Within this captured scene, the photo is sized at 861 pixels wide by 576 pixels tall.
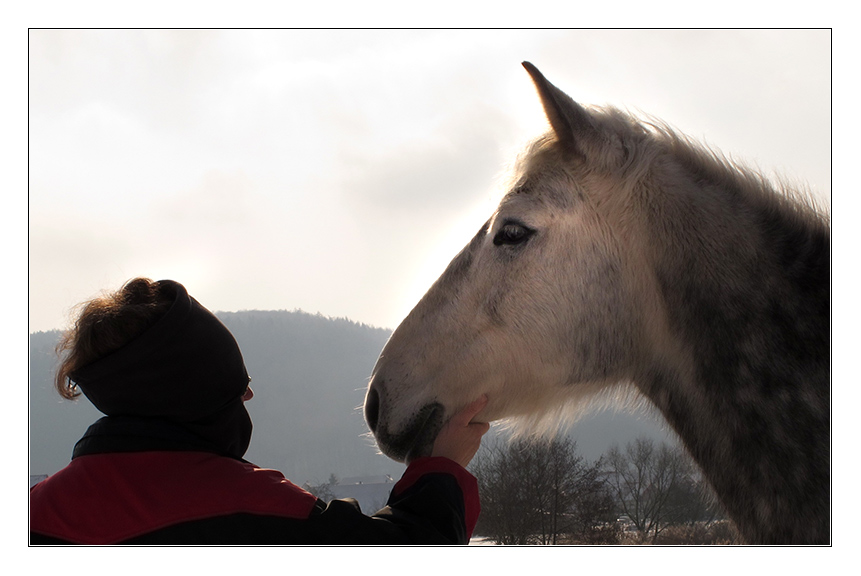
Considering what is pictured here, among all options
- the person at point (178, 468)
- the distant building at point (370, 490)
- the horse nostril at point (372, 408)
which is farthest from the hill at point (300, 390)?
the person at point (178, 468)

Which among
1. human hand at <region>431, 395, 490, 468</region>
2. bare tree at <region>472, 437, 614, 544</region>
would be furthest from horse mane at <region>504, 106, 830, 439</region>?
bare tree at <region>472, 437, 614, 544</region>

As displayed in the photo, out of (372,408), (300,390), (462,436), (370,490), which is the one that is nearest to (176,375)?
(372,408)

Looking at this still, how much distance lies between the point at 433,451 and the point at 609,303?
2.23ft

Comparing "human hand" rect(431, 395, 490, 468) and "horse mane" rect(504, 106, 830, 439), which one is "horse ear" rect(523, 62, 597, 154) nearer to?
"horse mane" rect(504, 106, 830, 439)

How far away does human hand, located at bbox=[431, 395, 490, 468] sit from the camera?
1.44 m

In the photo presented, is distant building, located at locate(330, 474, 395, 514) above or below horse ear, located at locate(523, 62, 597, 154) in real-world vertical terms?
below

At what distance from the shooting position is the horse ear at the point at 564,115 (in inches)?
52.3

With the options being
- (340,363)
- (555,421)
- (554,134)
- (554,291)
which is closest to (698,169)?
(554,134)

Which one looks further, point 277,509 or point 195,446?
point 195,446

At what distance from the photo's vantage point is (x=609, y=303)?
140cm

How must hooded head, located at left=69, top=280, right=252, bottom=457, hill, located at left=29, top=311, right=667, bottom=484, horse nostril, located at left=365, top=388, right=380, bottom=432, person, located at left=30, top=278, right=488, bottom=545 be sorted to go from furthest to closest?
1. hill, located at left=29, top=311, right=667, bottom=484
2. horse nostril, located at left=365, top=388, right=380, bottom=432
3. hooded head, located at left=69, top=280, right=252, bottom=457
4. person, located at left=30, top=278, right=488, bottom=545

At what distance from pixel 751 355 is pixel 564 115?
81 cm

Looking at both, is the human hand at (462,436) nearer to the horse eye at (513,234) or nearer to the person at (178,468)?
the person at (178,468)

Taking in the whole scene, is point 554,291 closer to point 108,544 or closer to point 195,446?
point 195,446
